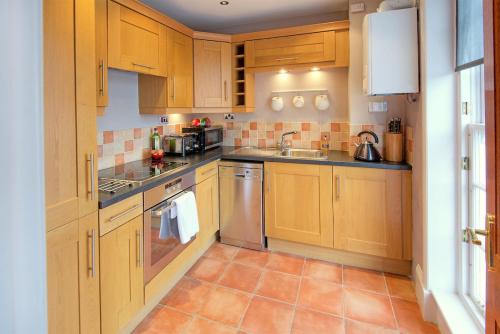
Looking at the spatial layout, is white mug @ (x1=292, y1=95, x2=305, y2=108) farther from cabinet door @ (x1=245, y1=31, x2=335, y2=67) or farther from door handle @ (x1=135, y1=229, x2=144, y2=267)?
door handle @ (x1=135, y1=229, x2=144, y2=267)

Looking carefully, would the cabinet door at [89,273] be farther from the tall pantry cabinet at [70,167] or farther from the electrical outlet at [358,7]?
the electrical outlet at [358,7]

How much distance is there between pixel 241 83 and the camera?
3346 millimetres

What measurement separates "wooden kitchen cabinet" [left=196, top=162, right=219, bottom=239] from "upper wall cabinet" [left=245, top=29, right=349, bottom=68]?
1204 mm

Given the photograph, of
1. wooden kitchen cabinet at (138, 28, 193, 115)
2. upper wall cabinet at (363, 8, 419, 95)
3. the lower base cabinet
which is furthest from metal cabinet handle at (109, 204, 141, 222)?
upper wall cabinet at (363, 8, 419, 95)

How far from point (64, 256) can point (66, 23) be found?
39.8 inches

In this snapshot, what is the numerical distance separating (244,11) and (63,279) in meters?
2.75

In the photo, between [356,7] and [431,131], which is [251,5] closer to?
[356,7]

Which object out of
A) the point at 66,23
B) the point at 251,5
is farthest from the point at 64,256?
the point at 251,5

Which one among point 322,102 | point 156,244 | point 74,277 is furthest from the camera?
point 322,102

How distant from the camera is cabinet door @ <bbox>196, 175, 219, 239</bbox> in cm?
263

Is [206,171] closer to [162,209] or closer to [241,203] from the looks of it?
[241,203]

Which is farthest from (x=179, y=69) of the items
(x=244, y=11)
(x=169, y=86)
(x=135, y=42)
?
(x=244, y=11)

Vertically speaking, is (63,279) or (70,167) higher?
(70,167)

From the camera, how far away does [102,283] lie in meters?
1.55
